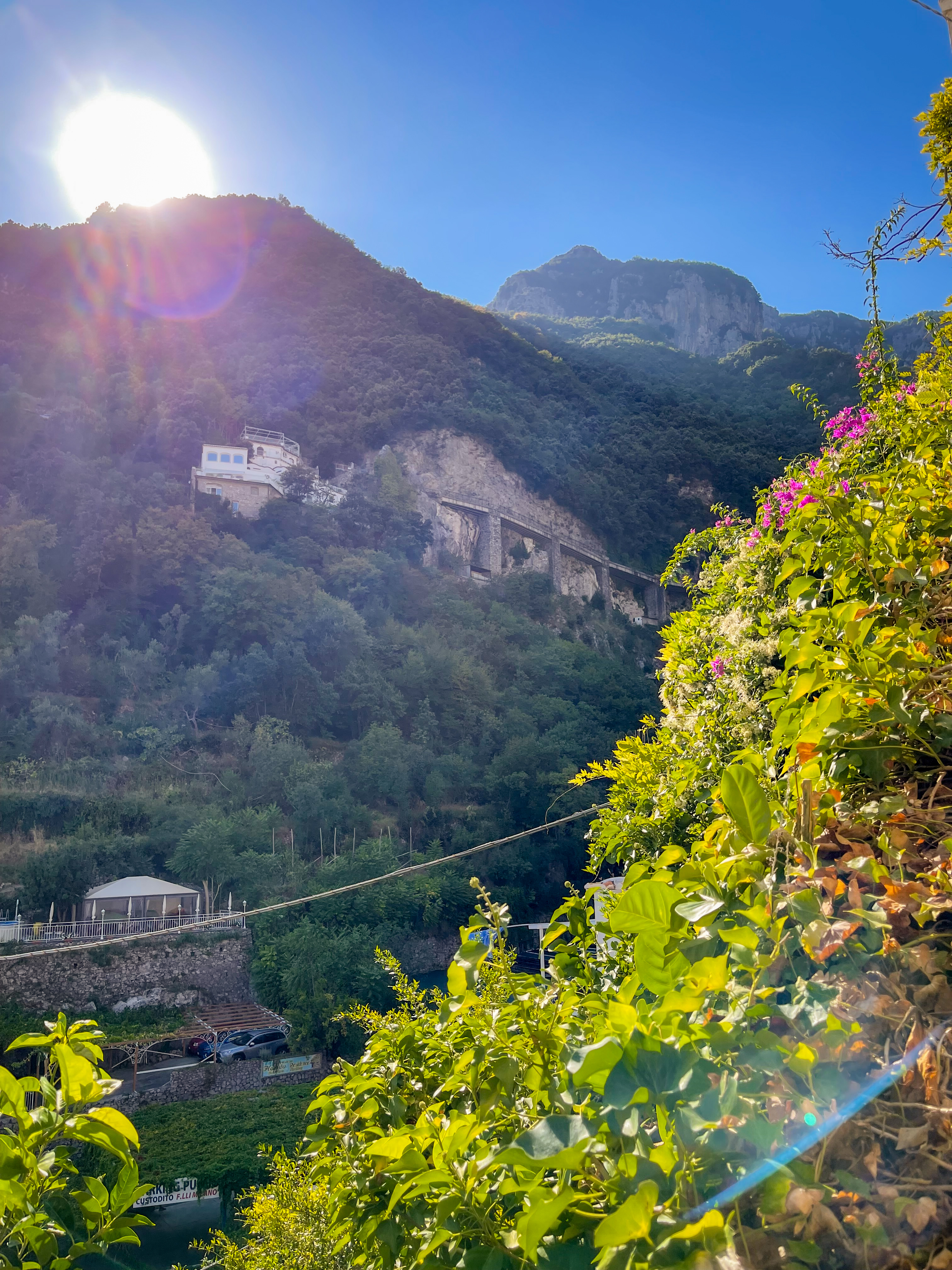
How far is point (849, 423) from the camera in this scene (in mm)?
2520

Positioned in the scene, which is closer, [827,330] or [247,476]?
[247,476]

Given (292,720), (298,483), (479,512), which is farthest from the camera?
(479,512)

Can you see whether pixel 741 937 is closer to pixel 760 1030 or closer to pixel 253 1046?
pixel 760 1030

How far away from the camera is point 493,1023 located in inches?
34.4

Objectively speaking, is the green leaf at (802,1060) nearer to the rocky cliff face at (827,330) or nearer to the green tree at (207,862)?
the green tree at (207,862)

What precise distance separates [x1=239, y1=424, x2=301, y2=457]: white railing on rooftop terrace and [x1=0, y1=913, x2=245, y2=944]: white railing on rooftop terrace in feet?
64.6

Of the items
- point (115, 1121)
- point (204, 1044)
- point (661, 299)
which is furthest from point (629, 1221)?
point (661, 299)

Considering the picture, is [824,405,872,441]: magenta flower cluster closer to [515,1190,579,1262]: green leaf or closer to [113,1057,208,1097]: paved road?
[515,1190,579,1262]: green leaf

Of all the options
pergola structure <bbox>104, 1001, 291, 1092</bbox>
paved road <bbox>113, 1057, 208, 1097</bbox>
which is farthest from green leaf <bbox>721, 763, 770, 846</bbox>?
paved road <bbox>113, 1057, 208, 1097</bbox>

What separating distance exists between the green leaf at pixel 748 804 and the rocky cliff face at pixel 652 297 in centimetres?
7082

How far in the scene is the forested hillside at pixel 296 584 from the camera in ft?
61.0

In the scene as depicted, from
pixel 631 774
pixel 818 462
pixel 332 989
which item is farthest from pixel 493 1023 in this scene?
pixel 332 989

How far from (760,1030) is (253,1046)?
630 inches

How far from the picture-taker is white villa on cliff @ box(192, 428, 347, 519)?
2898 centimetres
